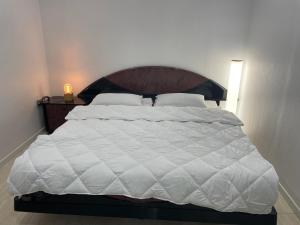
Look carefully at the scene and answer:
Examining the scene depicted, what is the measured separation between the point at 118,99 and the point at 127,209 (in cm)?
171

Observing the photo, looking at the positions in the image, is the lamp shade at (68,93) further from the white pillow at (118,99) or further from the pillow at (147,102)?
the pillow at (147,102)

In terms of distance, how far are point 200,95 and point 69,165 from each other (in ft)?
6.73

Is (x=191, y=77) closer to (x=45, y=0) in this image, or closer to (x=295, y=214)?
(x=295, y=214)

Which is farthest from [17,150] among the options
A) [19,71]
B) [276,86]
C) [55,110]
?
[276,86]

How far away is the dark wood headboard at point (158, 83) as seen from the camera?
338 centimetres

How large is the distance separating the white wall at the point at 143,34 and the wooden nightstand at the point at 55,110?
0.49 metres

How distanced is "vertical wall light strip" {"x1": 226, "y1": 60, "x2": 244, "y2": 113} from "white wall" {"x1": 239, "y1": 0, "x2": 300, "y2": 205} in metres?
0.13

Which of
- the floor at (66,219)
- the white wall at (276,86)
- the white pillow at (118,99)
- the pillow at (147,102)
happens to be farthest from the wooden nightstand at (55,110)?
the white wall at (276,86)

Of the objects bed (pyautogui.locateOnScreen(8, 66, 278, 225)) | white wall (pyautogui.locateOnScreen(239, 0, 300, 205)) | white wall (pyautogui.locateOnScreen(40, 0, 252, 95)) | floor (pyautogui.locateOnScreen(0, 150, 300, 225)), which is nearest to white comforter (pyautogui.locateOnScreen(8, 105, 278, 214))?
bed (pyautogui.locateOnScreen(8, 66, 278, 225))

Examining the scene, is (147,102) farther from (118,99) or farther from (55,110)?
(55,110)

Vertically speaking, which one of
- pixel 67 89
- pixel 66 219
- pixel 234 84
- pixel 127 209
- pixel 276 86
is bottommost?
pixel 66 219

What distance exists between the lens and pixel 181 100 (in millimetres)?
3084

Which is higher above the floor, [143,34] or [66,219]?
[143,34]

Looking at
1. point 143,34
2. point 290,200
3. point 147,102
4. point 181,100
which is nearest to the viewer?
point 290,200
